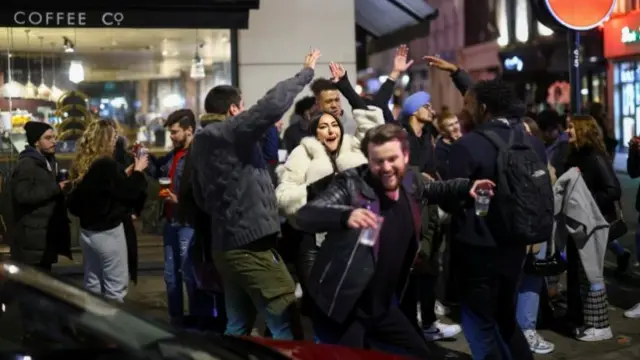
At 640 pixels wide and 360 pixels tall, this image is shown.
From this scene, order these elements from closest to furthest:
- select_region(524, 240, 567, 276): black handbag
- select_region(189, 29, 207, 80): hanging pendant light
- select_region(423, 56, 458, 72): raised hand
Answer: select_region(524, 240, 567, 276): black handbag → select_region(423, 56, 458, 72): raised hand → select_region(189, 29, 207, 80): hanging pendant light

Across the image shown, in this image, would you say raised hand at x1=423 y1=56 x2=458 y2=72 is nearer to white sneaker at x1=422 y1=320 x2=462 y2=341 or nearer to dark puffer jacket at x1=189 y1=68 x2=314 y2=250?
dark puffer jacket at x1=189 y1=68 x2=314 y2=250

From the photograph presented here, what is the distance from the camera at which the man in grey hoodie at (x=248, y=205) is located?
215 inches

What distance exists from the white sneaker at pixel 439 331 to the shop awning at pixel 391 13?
5.68 m

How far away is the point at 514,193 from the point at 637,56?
2106 cm

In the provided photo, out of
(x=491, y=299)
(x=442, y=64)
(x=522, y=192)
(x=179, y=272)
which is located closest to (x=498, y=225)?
(x=522, y=192)

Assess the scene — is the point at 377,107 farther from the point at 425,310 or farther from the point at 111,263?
the point at 111,263

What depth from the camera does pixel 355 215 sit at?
14.3ft

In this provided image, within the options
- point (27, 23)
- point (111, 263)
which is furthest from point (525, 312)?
point (27, 23)

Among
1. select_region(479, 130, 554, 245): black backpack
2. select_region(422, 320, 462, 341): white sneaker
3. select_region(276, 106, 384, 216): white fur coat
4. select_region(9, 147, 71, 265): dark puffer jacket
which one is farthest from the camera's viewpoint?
select_region(422, 320, 462, 341): white sneaker

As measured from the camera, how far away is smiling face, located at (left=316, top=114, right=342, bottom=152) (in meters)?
6.36

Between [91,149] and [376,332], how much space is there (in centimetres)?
326

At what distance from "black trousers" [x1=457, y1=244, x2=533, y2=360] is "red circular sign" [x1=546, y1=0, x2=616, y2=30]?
351 centimetres

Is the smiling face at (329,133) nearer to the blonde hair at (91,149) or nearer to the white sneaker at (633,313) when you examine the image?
the blonde hair at (91,149)

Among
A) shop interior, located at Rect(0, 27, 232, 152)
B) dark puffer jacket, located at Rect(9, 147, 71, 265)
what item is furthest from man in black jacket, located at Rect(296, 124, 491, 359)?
shop interior, located at Rect(0, 27, 232, 152)
